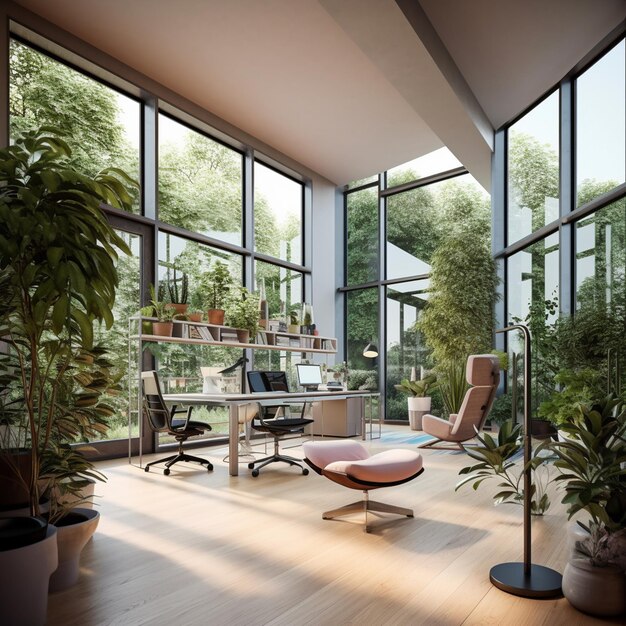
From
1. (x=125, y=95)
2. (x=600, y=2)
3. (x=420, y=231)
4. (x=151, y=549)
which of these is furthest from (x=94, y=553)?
(x=420, y=231)

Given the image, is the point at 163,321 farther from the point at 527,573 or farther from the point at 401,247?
the point at 401,247

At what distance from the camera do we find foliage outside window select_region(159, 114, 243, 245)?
7133 millimetres

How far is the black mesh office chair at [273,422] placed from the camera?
541 cm

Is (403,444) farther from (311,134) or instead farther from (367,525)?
(311,134)

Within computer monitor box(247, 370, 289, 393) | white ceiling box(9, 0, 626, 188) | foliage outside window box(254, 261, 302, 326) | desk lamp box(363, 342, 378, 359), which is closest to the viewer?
white ceiling box(9, 0, 626, 188)

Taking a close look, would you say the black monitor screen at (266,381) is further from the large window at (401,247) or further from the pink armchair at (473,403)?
the large window at (401,247)

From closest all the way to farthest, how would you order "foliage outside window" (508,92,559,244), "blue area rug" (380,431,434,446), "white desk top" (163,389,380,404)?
"white desk top" (163,389,380,404), "foliage outside window" (508,92,559,244), "blue area rug" (380,431,434,446)

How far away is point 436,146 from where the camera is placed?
29.0ft

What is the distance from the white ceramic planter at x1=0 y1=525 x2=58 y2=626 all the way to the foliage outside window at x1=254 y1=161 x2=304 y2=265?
6.83 m

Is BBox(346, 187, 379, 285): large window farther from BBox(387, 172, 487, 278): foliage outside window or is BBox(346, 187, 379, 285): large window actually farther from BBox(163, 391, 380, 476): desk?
BBox(163, 391, 380, 476): desk

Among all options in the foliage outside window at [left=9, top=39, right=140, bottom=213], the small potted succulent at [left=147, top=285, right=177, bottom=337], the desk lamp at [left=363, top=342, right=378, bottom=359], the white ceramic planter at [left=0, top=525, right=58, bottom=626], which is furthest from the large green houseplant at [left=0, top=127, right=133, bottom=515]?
the desk lamp at [left=363, top=342, right=378, bottom=359]

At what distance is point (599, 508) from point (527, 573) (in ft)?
1.76

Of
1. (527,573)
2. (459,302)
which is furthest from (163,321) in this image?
(459,302)

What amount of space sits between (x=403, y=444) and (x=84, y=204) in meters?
5.96
